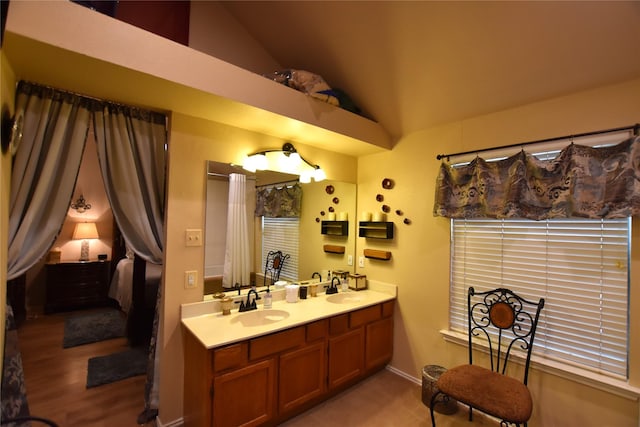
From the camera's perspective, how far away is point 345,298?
9.59ft

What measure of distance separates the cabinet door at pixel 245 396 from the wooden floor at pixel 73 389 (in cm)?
80

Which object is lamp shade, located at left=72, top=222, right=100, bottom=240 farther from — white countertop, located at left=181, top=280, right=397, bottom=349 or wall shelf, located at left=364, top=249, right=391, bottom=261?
wall shelf, located at left=364, top=249, right=391, bottom=261

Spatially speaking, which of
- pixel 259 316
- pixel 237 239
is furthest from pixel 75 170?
pixel 259 316

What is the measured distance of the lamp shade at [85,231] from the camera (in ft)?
15.3

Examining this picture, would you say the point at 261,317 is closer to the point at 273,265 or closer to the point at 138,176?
the point at 273,265

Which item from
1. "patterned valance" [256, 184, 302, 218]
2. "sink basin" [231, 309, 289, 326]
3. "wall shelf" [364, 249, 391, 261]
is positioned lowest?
"sink basin" [231, 309, 289, 326]

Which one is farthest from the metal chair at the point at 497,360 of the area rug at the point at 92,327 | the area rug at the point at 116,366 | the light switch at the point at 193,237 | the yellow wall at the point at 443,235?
the area rug at the point at 92,327

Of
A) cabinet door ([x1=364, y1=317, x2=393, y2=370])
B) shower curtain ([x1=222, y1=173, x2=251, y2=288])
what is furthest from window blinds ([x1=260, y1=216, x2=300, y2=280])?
cabinet door ([x1=364, y1=317, x2=393, y2=370])

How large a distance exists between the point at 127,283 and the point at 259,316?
9.46ft

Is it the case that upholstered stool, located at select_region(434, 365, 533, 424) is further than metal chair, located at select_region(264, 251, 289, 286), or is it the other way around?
metal chair, located at select_region(264, 251, 289, 286)

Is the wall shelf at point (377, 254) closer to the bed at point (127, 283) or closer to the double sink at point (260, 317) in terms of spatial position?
the double sink at point (260, 317)

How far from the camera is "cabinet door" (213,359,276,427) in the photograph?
69.3 inches


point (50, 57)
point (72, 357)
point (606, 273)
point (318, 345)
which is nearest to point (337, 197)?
point (318, 345)

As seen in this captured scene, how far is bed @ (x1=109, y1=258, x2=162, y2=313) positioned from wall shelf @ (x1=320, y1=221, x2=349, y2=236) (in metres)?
1.98
